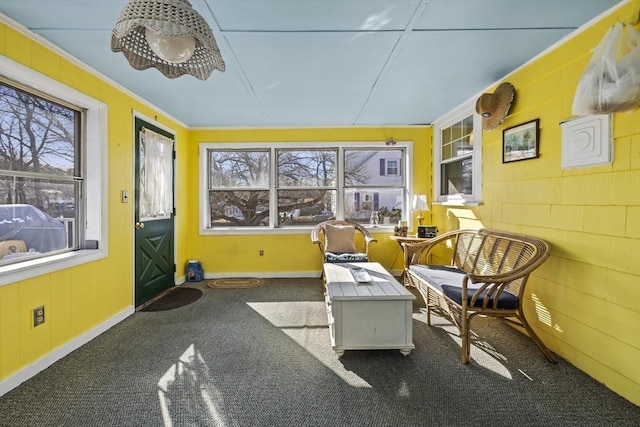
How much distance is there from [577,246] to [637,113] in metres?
0.89

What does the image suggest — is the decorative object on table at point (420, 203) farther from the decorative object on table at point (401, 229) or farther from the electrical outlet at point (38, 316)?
the electrical outlet at point (38, 316)

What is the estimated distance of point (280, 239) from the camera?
14.3 feet

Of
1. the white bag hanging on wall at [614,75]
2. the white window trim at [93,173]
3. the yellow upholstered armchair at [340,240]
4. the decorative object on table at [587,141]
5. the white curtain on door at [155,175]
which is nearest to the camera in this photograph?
the white bag hanging on wall at [614,75]

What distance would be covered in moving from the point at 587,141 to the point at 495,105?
3.38 ft

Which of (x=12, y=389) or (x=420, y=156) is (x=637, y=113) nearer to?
(x=420, y=156)

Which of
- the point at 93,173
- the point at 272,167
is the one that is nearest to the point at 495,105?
the point at 272,167

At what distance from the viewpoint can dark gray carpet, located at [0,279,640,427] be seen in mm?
1577

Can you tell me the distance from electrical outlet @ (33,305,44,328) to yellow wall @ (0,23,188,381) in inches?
1.2

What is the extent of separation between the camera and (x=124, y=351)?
89.0 inches

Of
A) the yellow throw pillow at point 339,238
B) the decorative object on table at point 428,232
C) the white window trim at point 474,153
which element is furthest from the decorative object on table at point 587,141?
the yellow throw pillow at point 339,238

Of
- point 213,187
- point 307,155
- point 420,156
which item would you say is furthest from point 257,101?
point 420,156

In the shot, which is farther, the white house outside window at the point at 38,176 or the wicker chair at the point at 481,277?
the wicker chair at the point at 481,277

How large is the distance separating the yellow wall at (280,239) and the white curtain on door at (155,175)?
584 millimetres

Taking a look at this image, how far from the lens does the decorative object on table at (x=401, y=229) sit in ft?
13.2
